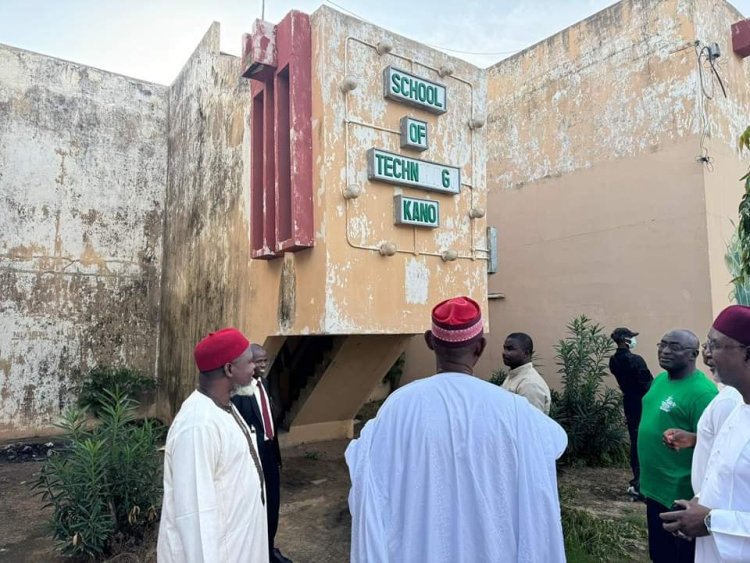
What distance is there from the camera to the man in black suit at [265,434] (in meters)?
4.00

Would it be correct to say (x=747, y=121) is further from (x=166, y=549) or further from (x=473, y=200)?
(x=166, y=549)

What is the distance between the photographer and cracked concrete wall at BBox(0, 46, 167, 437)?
814 cm

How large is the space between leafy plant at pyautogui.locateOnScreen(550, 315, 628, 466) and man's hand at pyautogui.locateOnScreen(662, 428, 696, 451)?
12.8 ft

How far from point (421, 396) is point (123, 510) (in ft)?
11.4

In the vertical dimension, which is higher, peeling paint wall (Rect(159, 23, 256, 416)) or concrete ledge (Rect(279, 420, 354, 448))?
peeling paint wall (Rect(159, 23, 256, 416))

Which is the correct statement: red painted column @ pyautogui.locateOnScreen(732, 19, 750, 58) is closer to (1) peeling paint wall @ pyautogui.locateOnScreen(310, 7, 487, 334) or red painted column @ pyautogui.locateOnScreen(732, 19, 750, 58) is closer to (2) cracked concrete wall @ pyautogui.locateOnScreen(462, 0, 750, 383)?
(2) cracked concrete wall @ pyautogui.locateOnScreen(462, 0, 750, 383)

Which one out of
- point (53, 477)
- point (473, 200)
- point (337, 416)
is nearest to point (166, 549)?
point (53, 477)

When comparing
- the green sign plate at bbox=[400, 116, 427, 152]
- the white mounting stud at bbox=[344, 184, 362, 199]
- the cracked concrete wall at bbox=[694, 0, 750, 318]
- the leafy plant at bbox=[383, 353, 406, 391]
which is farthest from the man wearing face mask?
the leafy plant at bbox=[383, 353, 406, 391]

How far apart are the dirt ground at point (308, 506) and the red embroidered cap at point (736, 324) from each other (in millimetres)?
2706

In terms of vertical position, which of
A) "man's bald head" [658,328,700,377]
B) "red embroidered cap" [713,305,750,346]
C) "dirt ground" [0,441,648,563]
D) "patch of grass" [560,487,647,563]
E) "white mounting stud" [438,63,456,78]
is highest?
"white mounting stud" [438,63,456,78]

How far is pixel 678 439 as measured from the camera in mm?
2824

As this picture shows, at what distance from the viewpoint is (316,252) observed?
4965mm

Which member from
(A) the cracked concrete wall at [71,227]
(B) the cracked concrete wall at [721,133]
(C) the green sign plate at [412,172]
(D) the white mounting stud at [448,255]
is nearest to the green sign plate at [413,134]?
(C) the green sign plate at [412,172]

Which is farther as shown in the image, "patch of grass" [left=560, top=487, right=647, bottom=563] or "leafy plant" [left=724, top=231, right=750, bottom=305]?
"leafy plant" [left=724, top=231, right=750, bottom=305]
